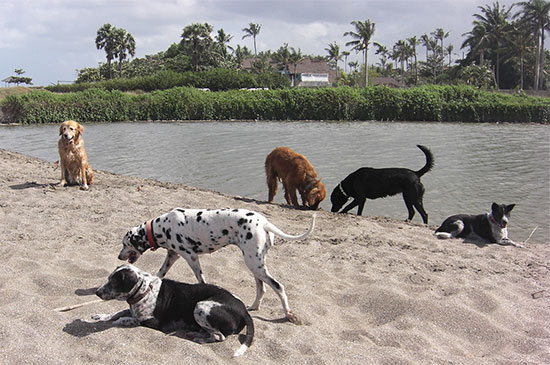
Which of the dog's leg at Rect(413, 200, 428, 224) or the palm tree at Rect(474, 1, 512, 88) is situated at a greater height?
the palm tree at Rect(474, 1, 512, 88)

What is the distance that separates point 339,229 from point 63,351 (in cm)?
602

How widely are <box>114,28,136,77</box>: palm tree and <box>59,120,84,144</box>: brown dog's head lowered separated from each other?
7639 cm

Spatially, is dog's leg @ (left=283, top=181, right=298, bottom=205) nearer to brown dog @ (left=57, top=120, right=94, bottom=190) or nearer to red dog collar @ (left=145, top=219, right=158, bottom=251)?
brown dog @ (left=57, top=120, right=94, bottom=190)

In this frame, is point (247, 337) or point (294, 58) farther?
point (294, 58)

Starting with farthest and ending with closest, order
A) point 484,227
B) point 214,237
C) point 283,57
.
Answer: point 283,57 < point 484,227 < point 214,237

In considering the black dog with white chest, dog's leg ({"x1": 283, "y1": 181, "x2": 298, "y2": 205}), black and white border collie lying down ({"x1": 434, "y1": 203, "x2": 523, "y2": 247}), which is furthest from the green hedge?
black and white border collie lying down ({"x1": 434, "y1": 203, "x2": 523, "y2": 247})

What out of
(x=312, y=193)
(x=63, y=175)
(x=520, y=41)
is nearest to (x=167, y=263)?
(x=312, y=193)

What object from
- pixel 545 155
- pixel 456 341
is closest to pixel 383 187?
pixel 456 341

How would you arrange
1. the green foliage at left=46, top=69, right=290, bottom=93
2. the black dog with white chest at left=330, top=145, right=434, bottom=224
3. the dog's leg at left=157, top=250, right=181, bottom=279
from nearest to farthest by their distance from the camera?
the dog's leg at left=157, top=250, right=181, bottom=279
the black dog with white chest at left=330, top=145, right=434, bottom=224
the green foliage at left=46, top=69, right=290, bottom=93

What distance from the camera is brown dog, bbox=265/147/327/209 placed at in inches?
436

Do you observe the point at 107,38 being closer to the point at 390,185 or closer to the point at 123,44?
the point at 123,44

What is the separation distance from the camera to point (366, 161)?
20.8 meters

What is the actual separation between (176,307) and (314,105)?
5070 centimetres

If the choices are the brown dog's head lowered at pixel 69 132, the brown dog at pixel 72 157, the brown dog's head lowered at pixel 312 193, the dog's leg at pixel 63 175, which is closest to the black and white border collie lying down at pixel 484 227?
the brown dog's head lowered at pixel 312 193
